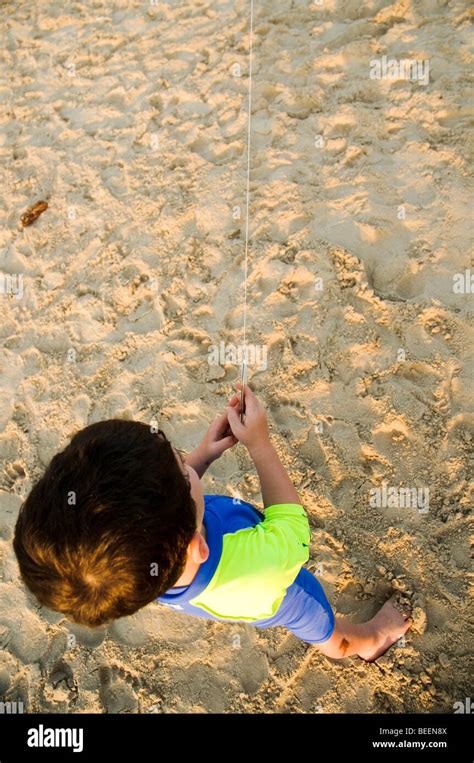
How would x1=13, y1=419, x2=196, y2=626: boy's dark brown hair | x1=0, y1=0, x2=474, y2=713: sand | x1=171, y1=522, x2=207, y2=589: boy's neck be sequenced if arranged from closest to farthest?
x1=13, y1=419, x2=196, y2=626: boy's dark brown hair
x1=171, y1=522, x2=207, y2=589: boy's neck
x1=0, y1=0, x2=474, y2=713: sand

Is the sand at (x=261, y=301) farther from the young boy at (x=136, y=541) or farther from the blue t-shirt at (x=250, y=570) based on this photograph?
the young boy at (x=136, y=541)

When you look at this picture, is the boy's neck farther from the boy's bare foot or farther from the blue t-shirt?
the boy's bare foot

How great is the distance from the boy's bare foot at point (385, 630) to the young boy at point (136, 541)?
61cm

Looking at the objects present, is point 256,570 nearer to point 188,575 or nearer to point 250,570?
point 250,570

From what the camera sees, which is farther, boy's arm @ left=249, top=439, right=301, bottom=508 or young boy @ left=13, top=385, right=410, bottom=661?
boy's arm @ left=249, top=439, right=301, bottom=508

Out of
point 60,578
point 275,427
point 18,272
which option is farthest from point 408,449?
point 18,272

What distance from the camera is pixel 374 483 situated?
2.26 metres

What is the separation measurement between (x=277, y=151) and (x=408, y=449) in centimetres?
160

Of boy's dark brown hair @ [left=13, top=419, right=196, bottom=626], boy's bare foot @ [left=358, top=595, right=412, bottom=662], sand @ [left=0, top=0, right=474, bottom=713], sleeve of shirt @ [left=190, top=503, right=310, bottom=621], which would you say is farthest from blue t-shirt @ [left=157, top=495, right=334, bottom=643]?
sand @ [left=0, top=0, right=474, bottom=713]

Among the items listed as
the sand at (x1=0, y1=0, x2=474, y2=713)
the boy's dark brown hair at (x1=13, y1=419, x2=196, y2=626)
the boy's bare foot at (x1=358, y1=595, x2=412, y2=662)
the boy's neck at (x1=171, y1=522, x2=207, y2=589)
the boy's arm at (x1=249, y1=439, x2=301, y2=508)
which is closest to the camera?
the boy's dark brown hair at (x1=13, y1=419, x2=196, y2=626)

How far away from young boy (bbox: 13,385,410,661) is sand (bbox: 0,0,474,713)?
0.74 meters

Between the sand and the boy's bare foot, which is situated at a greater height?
the sand

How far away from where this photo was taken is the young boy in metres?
1.22
